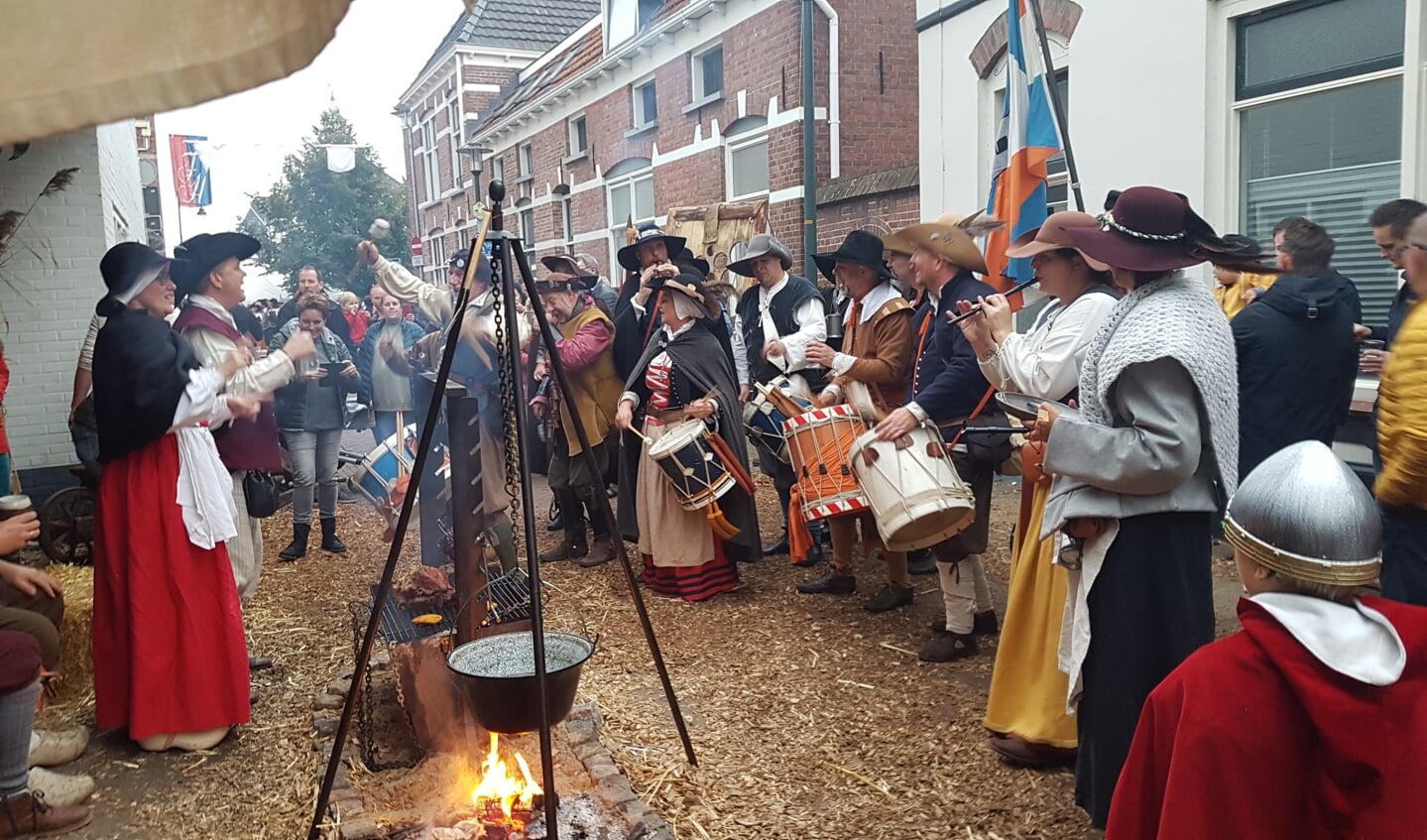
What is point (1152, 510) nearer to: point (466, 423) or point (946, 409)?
point (946, 409)

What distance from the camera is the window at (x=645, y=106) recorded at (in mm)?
14547

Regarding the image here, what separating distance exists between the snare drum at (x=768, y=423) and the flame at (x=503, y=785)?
2.94 metres

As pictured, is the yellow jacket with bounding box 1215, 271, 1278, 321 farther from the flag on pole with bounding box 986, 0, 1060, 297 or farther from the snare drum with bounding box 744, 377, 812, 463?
the snare drum with bounding box 744, 377, 812, 463

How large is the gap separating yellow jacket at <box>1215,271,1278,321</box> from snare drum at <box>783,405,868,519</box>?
2384 mm

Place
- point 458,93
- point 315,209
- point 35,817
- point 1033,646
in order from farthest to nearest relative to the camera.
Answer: point 315,209 → point 458,93 → point 1033,646 → point 35,817

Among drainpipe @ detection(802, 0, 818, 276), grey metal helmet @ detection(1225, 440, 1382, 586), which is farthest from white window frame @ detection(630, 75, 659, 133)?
grey metal helmet @ detection(1225, 440, 1382, 586)

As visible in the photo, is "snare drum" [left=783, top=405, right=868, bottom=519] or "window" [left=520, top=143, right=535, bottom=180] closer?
"snare drum" [left=783, top=405, right=868, bottom=519]

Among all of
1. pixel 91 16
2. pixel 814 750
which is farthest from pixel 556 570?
pixel 91 16

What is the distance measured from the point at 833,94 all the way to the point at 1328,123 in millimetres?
6158

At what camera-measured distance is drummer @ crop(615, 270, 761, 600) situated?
5684 millimetres

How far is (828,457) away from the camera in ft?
15.5

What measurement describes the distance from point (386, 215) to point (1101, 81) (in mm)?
28290

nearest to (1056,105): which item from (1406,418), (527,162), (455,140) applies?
(1406,418)

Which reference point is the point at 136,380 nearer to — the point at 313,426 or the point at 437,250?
the point at 313,426
